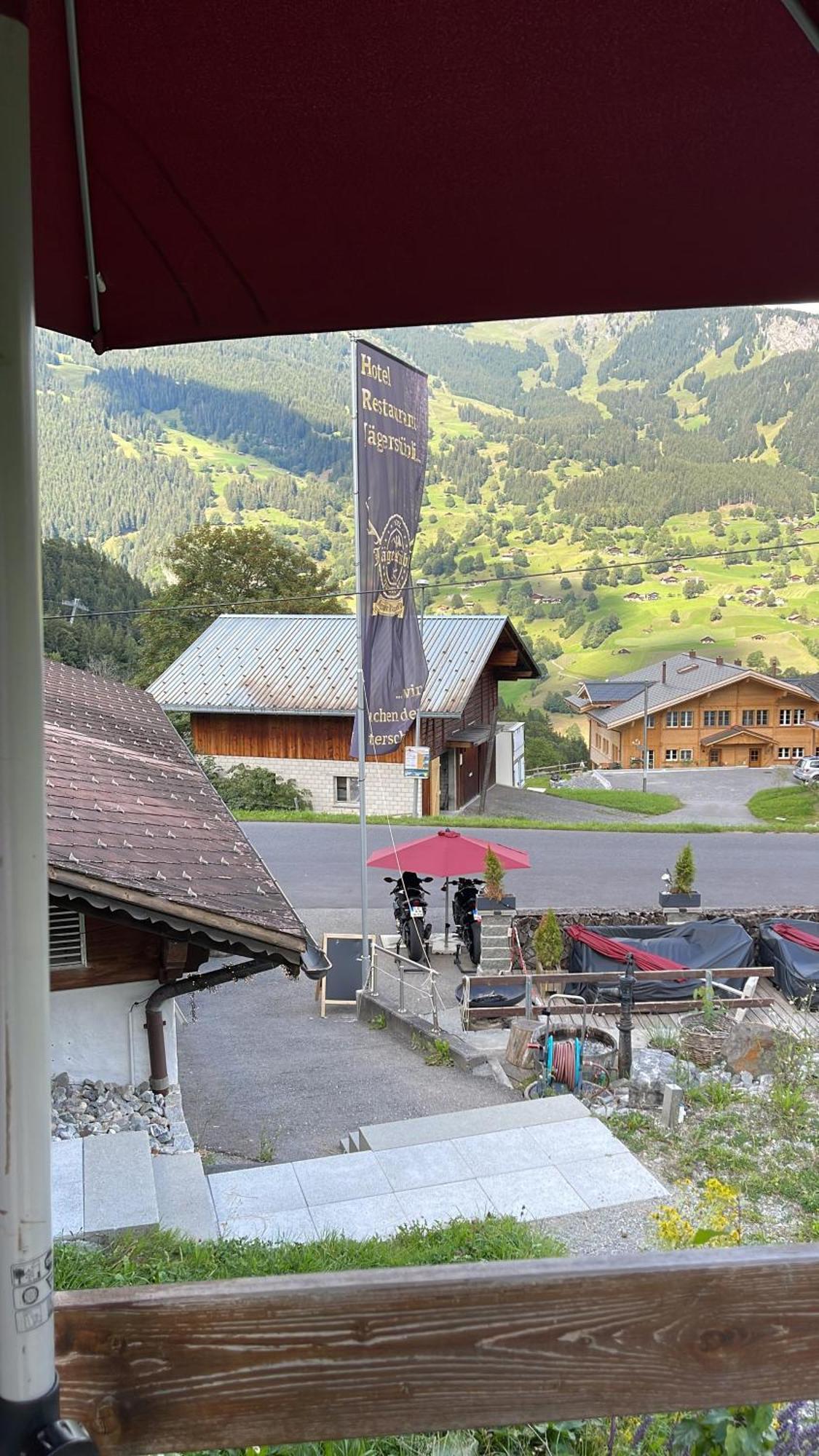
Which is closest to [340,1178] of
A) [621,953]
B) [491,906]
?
[621,953]

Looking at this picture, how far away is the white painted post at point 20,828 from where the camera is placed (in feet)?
2.96

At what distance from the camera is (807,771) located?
155 ft

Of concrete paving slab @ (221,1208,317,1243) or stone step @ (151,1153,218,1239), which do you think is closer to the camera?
stone step @ (151,1153,218,1239)

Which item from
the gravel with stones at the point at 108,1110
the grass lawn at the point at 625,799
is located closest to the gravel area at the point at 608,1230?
the gravel with stones at the point at 108,1110

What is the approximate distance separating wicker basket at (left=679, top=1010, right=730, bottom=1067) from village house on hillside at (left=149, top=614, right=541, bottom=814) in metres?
17.1

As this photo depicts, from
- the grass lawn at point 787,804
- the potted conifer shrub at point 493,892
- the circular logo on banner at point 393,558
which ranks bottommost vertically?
the grass lawn at point 787,804

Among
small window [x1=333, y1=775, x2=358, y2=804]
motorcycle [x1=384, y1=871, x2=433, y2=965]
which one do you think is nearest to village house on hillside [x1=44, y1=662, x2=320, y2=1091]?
motorcycle [x1=384, y1=871, x2=433, y2=965]

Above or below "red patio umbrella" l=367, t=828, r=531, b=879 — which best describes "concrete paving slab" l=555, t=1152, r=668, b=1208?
below

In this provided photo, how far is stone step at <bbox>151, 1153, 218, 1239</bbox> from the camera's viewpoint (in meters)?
5.30

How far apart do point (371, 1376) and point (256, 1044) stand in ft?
33.7

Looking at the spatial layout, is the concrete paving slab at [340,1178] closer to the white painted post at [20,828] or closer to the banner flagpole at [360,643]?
the banner flagpole at [360,643]

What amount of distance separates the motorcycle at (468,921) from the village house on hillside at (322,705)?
12.5m

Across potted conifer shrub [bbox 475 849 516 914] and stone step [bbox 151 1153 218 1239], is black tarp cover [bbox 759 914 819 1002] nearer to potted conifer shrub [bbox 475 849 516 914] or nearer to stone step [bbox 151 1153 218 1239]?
potted conifer shrub [bbox 475 849 516 914]

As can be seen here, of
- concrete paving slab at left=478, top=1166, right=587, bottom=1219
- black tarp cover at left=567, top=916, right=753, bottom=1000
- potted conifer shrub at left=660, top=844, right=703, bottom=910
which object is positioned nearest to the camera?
concrete paving slab at left=478, top=1166, right=587, bottom=1219
